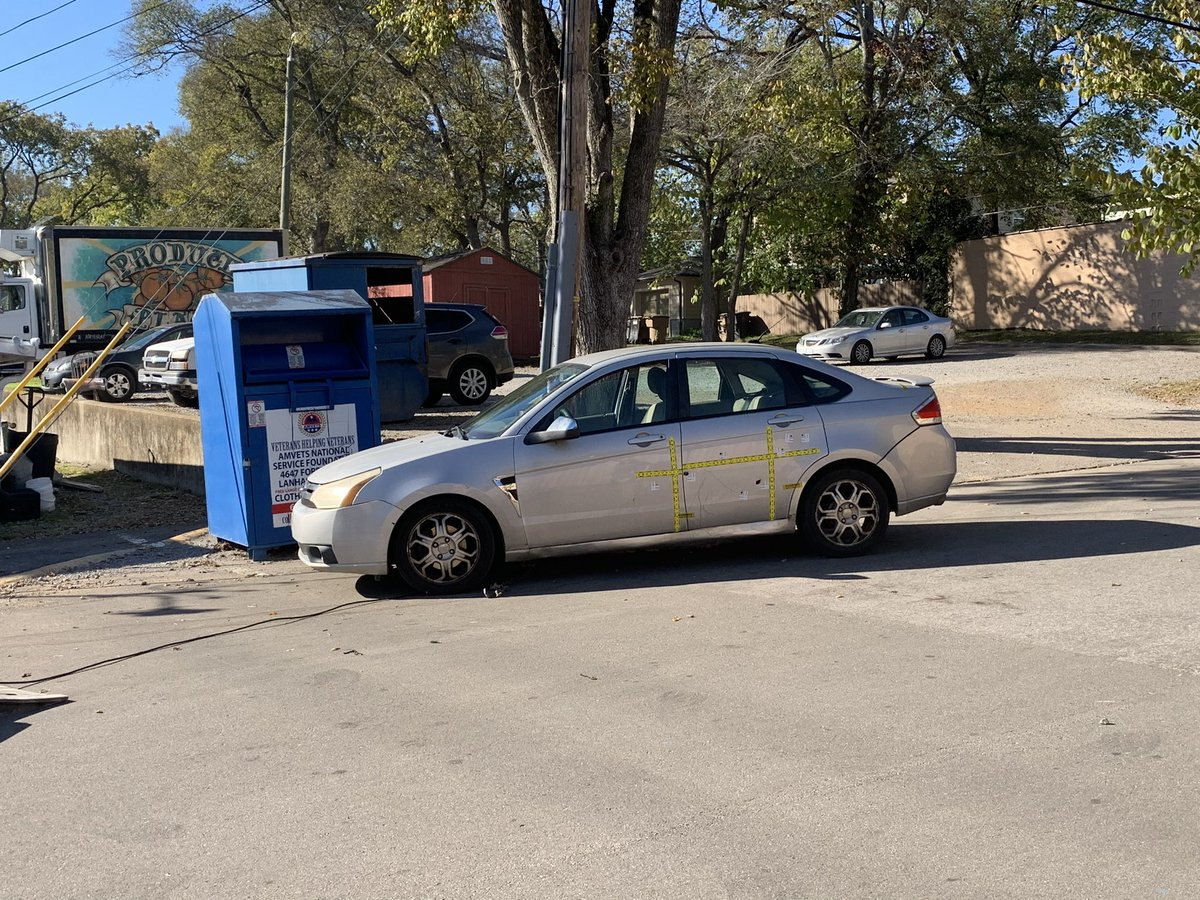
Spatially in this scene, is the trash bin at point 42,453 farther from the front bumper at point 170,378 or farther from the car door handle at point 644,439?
the car door handle at point 644,439

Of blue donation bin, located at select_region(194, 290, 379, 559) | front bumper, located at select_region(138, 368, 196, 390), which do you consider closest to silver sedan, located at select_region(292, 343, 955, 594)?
blue donation bin, located at select_region(194, 290, 379, 559)

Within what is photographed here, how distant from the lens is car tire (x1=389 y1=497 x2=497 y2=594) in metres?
8.57

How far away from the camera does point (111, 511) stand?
13352 mm

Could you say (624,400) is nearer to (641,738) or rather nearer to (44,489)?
(641,738)

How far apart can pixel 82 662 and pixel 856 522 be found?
5.21 meters

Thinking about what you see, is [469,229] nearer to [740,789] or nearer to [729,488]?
[729,488]

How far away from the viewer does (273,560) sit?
10.7 m

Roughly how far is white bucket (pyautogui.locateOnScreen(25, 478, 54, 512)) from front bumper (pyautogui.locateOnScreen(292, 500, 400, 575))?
5.77 metres

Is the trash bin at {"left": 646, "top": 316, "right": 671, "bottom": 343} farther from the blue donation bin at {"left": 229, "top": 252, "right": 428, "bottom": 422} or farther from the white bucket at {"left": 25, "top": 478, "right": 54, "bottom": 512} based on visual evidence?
the white bucket at {"left": 25, "top": 478, "right": 54, "bottom": 512}

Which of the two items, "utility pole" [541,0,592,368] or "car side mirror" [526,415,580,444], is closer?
"car side mirror" [526,415,580,444]

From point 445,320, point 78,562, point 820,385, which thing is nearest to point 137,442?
point 78,562

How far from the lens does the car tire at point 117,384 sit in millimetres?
22438

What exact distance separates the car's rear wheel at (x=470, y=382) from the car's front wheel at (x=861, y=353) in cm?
1208

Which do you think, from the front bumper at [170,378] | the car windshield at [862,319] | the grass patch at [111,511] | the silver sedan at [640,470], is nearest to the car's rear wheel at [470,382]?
the front bumper at [170,378]
